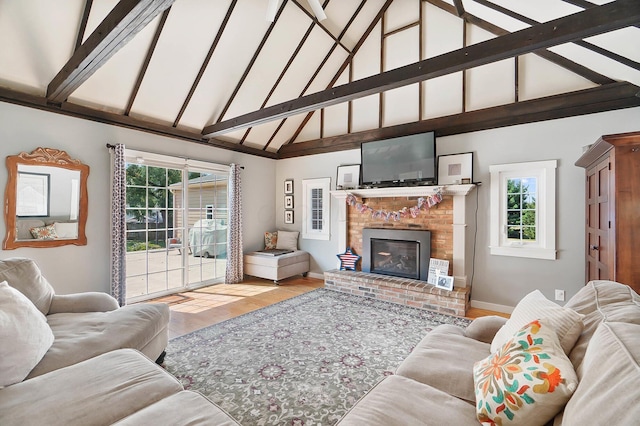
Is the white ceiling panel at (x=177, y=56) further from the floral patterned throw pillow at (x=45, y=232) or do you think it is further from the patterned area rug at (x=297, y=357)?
the patterned area rug at (x=297, y=357)

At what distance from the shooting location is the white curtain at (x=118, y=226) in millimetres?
3889

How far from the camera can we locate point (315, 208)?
599cm

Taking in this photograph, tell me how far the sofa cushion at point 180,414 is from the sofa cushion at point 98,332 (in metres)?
0.85

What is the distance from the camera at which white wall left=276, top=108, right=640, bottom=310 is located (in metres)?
3.54

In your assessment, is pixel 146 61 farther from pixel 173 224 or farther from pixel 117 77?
pixel 173 224

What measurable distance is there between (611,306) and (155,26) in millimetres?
4552

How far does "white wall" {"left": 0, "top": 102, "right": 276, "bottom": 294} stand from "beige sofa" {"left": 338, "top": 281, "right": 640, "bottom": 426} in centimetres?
400

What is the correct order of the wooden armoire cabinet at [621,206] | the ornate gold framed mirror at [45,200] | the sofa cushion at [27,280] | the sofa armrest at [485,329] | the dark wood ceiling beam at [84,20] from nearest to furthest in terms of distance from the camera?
1. the sofa armrest at [485,329]
2. the sofa cushion at [27,280]
3. the wooden armoire cabinet at [621,206]
4. the dark wood ceiling beam at [84,20]
5. the ornate gold framed mirror at [45,200]

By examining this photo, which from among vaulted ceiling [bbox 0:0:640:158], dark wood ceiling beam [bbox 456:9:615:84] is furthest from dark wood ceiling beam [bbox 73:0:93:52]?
dark wood ceiling beam [bbox 456:9:615:84]

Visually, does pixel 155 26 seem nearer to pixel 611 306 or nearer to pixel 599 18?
pixel 599 18

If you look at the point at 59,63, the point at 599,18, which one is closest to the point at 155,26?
the point at 59,63

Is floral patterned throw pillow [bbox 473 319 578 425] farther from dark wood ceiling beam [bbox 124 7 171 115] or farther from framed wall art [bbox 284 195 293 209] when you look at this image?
framed wall art [bbox 284 195 293 209]

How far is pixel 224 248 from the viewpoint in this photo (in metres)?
5.55

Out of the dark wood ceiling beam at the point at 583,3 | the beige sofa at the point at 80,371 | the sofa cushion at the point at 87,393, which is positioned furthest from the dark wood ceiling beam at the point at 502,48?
the sofa cushion at the point at 87,393
